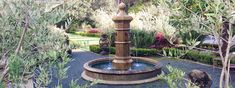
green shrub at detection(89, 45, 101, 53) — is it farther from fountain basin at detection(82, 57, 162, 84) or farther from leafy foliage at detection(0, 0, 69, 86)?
leafy foliage at detection(0, 0, 69, 86)

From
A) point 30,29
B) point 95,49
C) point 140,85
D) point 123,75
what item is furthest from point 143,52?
point 30,29

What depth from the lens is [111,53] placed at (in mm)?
19703

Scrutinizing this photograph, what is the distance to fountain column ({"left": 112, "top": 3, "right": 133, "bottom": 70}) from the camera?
1248 cm

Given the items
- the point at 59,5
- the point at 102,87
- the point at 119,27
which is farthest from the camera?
the point at 119,27

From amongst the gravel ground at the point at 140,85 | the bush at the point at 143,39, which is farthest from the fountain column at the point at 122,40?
the bush at the point at 143,39

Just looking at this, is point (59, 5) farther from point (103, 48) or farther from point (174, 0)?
point (103, 48)

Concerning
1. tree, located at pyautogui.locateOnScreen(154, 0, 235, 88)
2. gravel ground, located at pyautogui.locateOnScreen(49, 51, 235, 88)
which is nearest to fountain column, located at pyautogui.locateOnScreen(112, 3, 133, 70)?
gravel ground, located at pyautogui.locateOnScreen(49, 51, 235, 88)

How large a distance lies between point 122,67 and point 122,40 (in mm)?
998

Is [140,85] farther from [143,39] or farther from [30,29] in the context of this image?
[143,39]

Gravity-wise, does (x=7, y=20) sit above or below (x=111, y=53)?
above

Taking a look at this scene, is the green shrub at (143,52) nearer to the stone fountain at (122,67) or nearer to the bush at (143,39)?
the bush at (143,39)

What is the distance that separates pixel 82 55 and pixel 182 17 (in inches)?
650

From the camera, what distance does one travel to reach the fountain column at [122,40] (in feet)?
41.0

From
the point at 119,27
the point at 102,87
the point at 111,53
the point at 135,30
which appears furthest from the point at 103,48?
the point at 102,87
